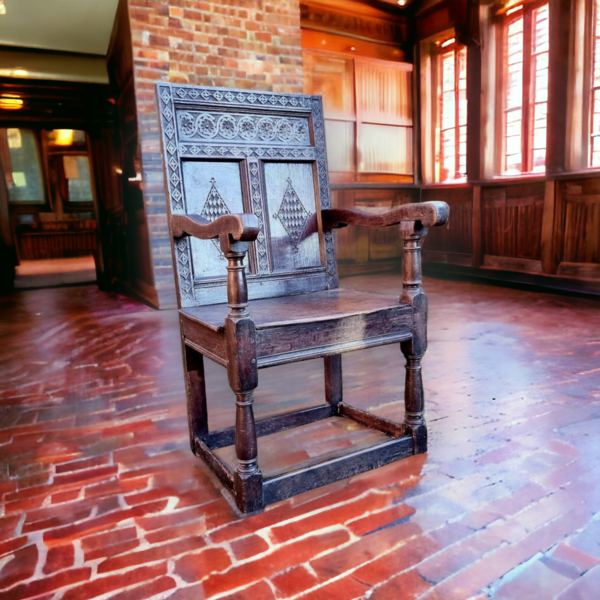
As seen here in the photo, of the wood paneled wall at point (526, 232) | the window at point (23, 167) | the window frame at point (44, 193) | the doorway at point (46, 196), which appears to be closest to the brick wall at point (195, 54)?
the wood paneled wall at point (526, 232)

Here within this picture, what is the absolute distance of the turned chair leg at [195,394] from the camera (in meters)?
1.64

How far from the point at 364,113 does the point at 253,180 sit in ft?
15.4

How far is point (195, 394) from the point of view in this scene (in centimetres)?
166

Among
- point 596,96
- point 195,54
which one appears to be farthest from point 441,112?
point 195,54

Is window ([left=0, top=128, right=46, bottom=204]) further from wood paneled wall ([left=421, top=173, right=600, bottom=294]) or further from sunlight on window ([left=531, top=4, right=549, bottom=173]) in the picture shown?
sunlight on window ([left=531, top=4, right=549, bottom=173])

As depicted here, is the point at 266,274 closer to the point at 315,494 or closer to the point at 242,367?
the point at 242,367

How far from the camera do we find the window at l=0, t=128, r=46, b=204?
12.7 metres

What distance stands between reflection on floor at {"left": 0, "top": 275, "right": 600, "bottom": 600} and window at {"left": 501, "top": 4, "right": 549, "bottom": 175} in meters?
3.14

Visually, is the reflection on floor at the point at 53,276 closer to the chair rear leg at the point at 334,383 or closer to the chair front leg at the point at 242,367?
the chair rear leg at the point at 334,383

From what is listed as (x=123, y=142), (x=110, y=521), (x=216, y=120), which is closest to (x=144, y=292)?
(x=123, y=142)

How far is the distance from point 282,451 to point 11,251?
7230 mm

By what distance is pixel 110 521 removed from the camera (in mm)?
1336

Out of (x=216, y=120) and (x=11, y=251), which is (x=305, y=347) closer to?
(x=216, y=120)

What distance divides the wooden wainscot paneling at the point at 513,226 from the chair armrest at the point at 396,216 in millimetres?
3810
